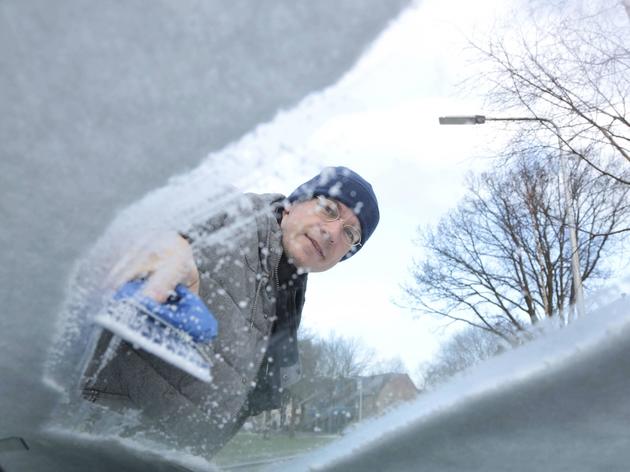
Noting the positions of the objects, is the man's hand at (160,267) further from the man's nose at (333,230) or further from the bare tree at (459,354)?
the bare tree at (459,354)

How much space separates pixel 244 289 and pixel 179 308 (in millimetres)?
83

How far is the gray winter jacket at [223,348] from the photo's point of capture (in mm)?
653

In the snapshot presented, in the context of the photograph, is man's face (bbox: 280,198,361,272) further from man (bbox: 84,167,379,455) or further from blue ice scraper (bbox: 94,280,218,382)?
blue ice scraper (bbox: 94,280,218,382)

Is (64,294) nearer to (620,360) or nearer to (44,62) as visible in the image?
(44,62)

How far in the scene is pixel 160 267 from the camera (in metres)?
0.63

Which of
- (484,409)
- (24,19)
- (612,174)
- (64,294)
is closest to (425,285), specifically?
(484,409)

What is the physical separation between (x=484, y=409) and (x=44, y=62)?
2.06ft

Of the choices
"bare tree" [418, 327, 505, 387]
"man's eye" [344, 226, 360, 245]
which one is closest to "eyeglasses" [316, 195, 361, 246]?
"man's eye" [344, 226, 360, 245]

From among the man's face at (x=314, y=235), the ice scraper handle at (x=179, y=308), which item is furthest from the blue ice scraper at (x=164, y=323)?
the man's face at (x=314, y=235)

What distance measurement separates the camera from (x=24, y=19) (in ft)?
2.27

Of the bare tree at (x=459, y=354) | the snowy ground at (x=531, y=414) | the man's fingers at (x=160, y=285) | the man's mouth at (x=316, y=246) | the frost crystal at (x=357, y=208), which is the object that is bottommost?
the snowy ground at (x=531, y=414)

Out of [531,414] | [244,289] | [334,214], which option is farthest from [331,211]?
[531,414]

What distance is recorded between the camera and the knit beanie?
0.66 m

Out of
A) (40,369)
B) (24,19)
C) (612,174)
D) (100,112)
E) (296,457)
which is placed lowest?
(296,457)
